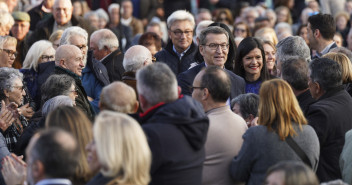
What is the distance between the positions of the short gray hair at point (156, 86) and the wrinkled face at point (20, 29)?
20.3 ft

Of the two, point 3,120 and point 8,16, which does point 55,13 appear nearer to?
point 8,16

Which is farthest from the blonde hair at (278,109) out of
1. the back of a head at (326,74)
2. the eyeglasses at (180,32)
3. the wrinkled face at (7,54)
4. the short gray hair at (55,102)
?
the wrinkled face at (7,54)

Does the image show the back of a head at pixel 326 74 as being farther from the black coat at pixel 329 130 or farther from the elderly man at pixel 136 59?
the elderly man at pixel 136 59

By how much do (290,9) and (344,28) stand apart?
2295mm

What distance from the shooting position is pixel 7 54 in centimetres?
857

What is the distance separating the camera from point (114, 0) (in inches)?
638

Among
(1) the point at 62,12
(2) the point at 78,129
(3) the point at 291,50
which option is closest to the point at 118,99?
(2) the point at 78,129

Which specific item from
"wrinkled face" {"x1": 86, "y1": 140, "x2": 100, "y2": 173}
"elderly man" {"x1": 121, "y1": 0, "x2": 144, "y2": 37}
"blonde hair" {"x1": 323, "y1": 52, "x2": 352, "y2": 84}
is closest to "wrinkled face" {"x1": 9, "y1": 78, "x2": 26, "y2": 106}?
"wrinkled face" {"x1": 86, "y1": 140, "x2": 100, "y2": 173}

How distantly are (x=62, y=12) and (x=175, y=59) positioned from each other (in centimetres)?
243

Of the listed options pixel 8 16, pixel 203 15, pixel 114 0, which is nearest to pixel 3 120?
pixel 8 16

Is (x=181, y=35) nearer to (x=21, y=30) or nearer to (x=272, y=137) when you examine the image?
(x=21, y=30)

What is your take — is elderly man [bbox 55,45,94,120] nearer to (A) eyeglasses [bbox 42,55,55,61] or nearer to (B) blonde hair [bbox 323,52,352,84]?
(A) eyeglasses [bbox 42,55,55,61]

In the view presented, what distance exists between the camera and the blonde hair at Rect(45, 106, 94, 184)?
462 centimetres

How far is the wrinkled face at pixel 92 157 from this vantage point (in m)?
4.32
